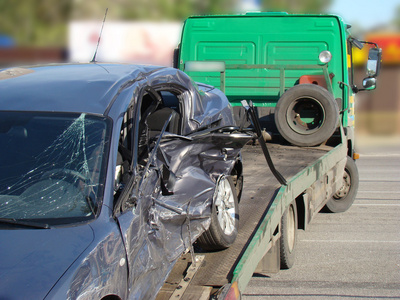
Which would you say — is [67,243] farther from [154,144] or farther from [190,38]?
[190,38]

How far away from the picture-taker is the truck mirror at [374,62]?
9.23m

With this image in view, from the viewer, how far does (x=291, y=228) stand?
6.25 meters

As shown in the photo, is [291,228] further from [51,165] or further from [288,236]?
[51,165]

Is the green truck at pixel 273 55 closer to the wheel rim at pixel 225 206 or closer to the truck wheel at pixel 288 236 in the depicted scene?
the truck wheel at pixel 288 236

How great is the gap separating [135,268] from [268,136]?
581cm

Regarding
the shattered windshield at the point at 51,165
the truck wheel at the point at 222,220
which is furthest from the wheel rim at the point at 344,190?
the shattered windshield at the point at 51,165

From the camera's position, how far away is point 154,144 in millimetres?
3902

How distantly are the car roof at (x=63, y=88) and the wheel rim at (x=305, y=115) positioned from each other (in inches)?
179

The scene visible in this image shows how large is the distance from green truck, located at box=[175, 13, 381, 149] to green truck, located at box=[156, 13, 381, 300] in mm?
15

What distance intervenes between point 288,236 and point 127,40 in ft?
76.2

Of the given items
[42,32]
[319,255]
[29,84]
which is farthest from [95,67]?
[42,32]

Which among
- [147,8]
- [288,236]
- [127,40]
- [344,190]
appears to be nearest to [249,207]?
[288,236]

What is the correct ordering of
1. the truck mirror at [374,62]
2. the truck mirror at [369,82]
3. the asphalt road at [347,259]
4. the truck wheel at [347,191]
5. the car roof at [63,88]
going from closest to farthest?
the car roof at [63,88] < the asphalt road at [347,259] < the truck wheel at [347,191] < the truck mirror at [374,62] < the truck mirror at [369,82]

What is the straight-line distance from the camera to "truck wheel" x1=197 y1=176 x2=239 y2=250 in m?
4.39
